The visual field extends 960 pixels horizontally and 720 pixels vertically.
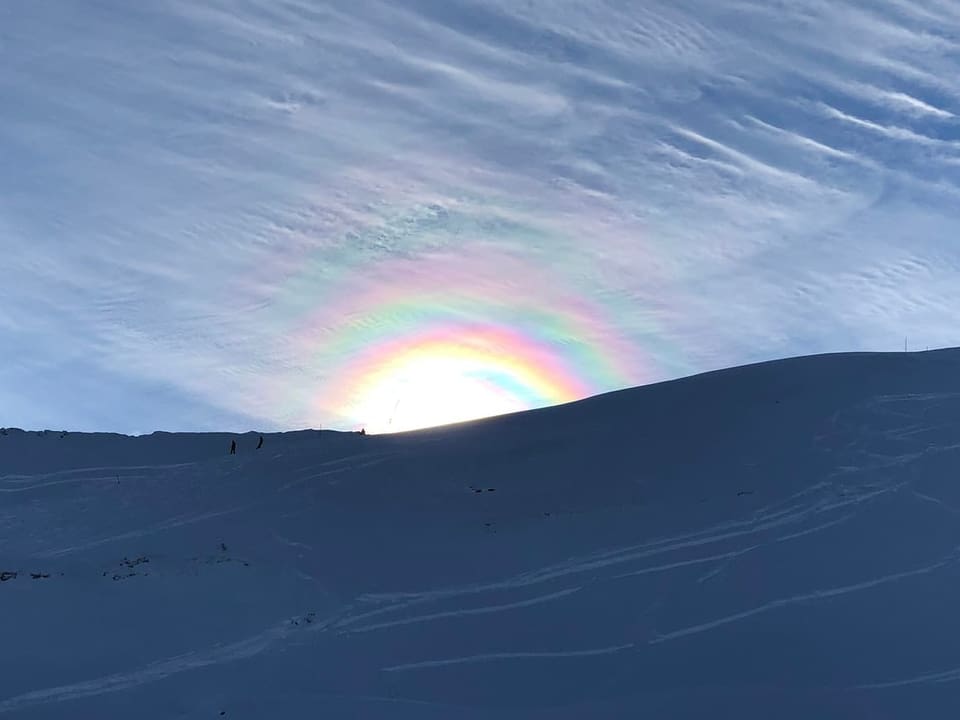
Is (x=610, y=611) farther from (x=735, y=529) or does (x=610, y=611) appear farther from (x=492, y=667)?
(x=735, y=529)

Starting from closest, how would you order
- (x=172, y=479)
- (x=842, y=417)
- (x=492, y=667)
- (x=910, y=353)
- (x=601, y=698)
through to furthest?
(x=601, y=698), (x=492, y=667), (x=842, y=417), (x=172, y=479), (x=910, y=353)

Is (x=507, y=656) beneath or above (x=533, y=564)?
beneath

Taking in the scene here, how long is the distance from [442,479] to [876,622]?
9712 mm

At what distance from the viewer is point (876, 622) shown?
13.4 m

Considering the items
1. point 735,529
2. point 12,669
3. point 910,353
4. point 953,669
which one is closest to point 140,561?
point 12,669

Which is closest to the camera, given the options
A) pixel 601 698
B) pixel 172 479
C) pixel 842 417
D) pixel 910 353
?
pixel 601 698

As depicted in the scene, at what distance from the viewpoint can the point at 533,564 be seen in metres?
16.5

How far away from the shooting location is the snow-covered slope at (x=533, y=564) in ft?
40.7

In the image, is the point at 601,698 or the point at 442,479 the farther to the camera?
the point at 442,479

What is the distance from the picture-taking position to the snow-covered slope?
12391mm

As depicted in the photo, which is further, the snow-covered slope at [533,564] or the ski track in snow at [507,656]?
the ski track in snow at [507,656]

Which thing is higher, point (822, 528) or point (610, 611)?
point (822, 528)

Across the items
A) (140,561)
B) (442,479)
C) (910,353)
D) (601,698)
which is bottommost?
(601,698)

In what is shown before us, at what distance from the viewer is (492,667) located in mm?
12992
